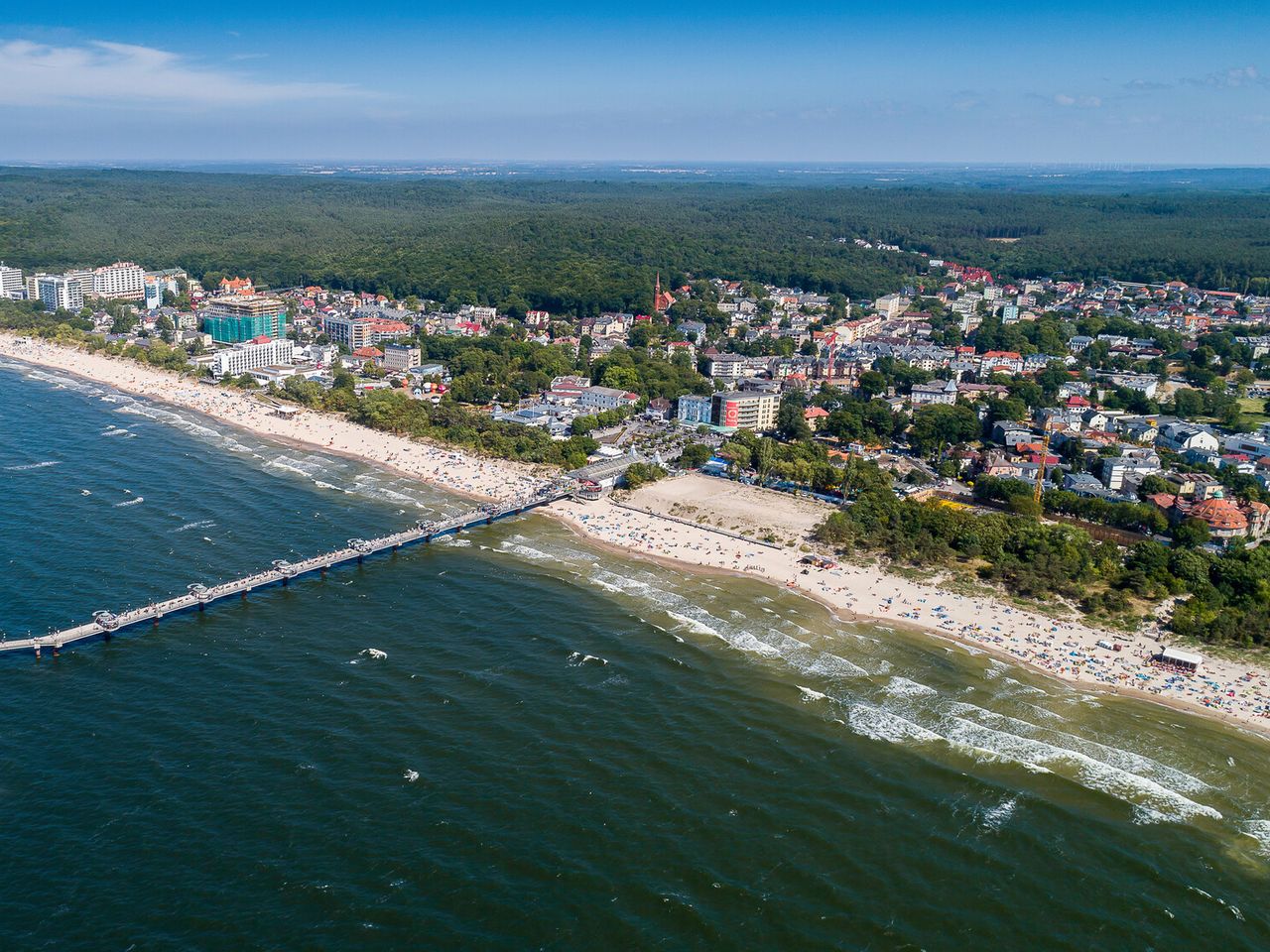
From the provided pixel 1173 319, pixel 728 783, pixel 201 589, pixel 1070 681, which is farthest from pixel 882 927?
pixel 1173 319

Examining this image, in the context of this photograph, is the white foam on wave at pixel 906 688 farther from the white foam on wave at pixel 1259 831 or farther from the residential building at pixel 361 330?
the residential building at pixel 361 330

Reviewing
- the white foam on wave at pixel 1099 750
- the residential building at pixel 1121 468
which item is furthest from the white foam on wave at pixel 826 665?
the residential building at pixel 1121 468

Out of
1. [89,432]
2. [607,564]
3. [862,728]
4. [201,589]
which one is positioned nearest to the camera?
[862,728]

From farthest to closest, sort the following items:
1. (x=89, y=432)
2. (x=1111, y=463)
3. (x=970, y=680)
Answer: (x=89, y=432) < (x=1111, y=463) < (x=970, y=680)

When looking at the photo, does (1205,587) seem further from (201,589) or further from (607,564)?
(201,589)

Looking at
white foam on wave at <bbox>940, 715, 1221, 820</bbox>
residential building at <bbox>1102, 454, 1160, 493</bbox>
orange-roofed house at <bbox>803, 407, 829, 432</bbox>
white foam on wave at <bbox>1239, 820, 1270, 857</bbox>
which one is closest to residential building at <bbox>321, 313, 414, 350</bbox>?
orange-roofed house at <bbox>803, 407, 829, 432</bbox>

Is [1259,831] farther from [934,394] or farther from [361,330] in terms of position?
[361,330]
